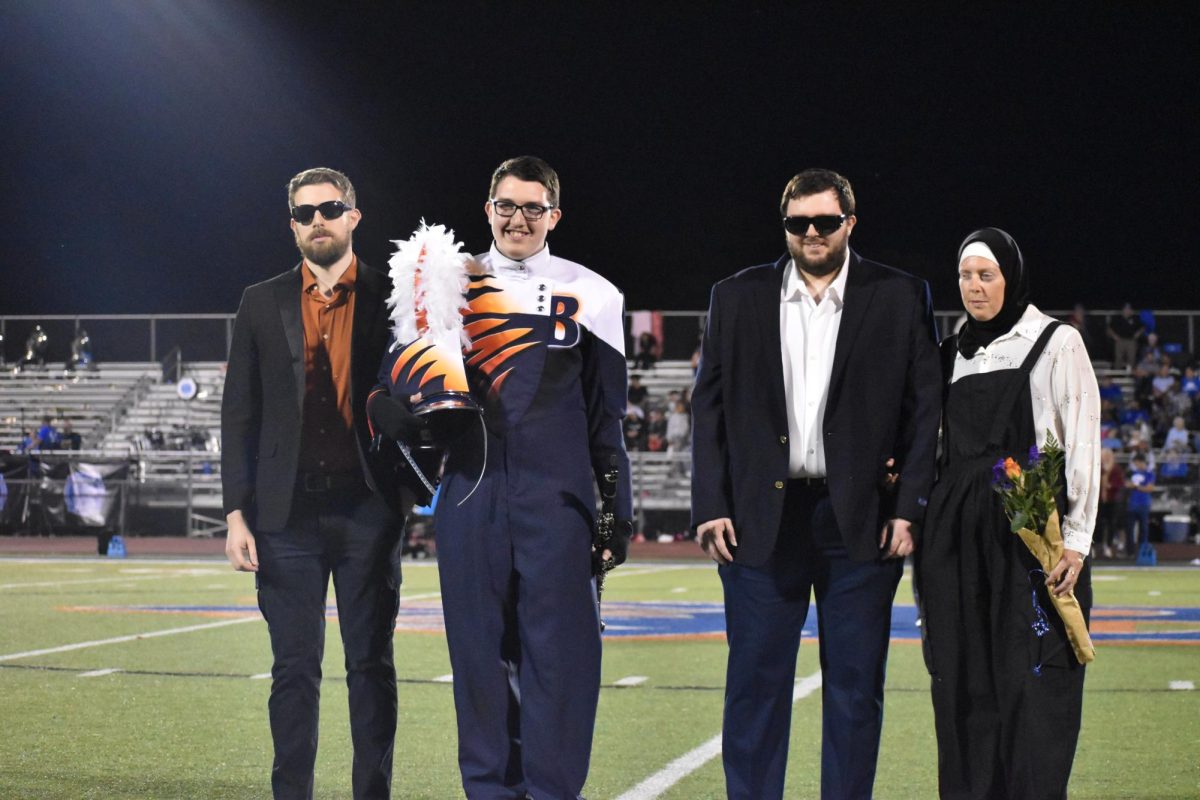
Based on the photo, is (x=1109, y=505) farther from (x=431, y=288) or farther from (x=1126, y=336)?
(x=431, y=288)

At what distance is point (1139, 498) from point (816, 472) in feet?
65.5

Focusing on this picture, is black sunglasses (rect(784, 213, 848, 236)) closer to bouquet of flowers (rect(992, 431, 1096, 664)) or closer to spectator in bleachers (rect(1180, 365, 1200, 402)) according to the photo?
bouquet of flowers (rect(992, 431, 1096, 664))

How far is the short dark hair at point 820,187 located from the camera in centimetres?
502

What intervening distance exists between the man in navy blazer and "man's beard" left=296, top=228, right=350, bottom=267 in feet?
4.27

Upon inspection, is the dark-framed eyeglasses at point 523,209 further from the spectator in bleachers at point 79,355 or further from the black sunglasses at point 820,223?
the spectator in bleachers at point 79,355

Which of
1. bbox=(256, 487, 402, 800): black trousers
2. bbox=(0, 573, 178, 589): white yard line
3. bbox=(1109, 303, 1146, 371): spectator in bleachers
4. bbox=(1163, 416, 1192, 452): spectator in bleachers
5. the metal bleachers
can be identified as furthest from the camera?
the metal bleachers

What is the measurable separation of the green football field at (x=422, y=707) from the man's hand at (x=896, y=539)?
1.65 m

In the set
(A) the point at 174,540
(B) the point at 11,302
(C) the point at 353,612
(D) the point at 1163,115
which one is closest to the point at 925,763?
(C) the point at 353,612

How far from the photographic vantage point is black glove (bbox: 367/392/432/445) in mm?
4805

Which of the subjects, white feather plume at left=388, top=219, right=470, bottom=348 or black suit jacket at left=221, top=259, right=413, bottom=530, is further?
black suit jacket at left=221, top=259, right=413, bottom=530

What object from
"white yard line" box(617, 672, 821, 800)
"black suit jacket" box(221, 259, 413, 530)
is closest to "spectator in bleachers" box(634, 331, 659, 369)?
"white yard line" box(617, 672, 821, 800)

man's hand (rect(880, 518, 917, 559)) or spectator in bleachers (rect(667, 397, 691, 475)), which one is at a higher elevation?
spectator in bleachers (rect(667, 397, 691, 475))

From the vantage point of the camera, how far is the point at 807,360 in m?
5.10

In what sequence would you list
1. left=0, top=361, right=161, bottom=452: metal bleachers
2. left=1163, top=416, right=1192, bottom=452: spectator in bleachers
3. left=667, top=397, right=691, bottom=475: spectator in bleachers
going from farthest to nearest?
left=0, top=361, right=161, bottom=452: metal bleachers < left=667, top=397, right=691, bottom=475: spectator in bleachers < left=1163, top=416, right=1192, bottom=452: spectator in bleachers
